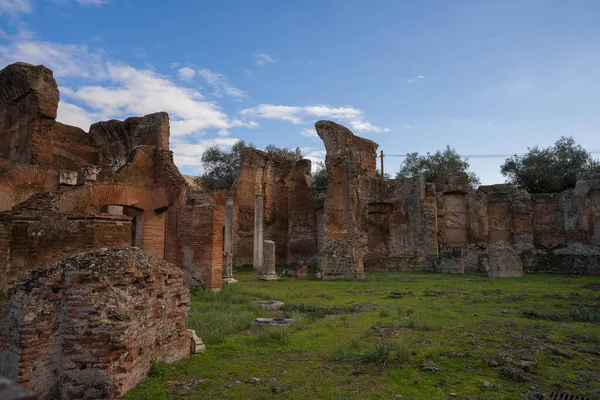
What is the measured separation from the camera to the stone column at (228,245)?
16094 mm

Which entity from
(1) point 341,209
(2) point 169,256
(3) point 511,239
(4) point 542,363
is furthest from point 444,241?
(4) point 542,363

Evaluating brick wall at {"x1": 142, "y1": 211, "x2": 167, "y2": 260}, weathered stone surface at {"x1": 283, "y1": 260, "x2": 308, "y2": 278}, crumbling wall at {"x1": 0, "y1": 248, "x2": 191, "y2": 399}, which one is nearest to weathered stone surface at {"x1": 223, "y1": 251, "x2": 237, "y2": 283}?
brick wall at {"x1": 142, "y1": 211, "x2": 167, "y2": 260}

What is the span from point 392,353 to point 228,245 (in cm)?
1702

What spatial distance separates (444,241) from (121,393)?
25.2m

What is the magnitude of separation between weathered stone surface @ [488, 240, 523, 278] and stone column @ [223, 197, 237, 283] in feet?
37.0

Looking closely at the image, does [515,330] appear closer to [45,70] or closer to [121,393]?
[121,393]

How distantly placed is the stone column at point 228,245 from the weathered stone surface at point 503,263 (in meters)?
11.3

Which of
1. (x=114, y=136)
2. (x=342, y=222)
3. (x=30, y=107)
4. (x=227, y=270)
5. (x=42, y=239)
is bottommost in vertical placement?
(x=227, y=270)

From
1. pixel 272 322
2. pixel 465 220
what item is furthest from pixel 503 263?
pixel 272 322

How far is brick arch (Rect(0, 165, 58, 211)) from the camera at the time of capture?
13.0 meters

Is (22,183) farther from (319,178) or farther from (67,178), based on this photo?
(319,178)

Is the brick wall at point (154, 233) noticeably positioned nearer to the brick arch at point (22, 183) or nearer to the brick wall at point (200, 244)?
the brick wall at point (200, 244)

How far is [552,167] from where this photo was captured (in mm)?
29859

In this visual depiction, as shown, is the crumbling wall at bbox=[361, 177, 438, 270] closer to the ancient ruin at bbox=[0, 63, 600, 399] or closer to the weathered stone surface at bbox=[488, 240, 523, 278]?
the ancient ruin at bbox=[0, 63, 600, 399]
